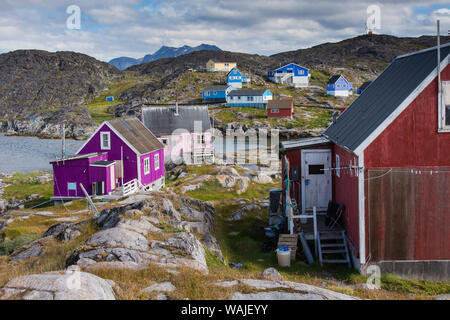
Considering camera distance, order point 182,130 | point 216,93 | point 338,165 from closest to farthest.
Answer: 1. point 338,165
2. point 182,130
3. point 216,93

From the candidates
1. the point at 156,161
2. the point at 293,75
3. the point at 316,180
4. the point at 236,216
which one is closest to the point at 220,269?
the point at 316,180

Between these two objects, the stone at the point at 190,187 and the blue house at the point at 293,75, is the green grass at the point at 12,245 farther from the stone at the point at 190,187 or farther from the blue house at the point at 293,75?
the blue house at the point at 293,75

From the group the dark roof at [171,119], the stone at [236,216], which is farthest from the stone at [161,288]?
the dark roof at [171,119]

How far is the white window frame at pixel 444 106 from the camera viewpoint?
13.9m

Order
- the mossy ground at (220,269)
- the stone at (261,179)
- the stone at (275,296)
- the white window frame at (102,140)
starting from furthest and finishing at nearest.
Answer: the stone at (261,179)
the white window frame at (102,140)
the mossy ground at (220,269)
the stone at (275,296)

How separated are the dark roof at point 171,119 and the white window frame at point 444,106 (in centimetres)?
4203

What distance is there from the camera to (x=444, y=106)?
45.9ft

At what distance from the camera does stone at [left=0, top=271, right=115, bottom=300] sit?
716 cm

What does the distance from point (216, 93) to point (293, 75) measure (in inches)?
1368

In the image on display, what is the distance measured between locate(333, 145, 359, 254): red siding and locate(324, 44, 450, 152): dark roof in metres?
0.51

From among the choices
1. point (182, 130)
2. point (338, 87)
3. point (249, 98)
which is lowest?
point (182, 130)

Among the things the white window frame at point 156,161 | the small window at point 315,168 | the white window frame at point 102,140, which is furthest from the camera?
the white window frame at point 156,161

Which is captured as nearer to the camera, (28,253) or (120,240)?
(120,240)

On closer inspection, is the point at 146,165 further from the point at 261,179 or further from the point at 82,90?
the point at 82,90
